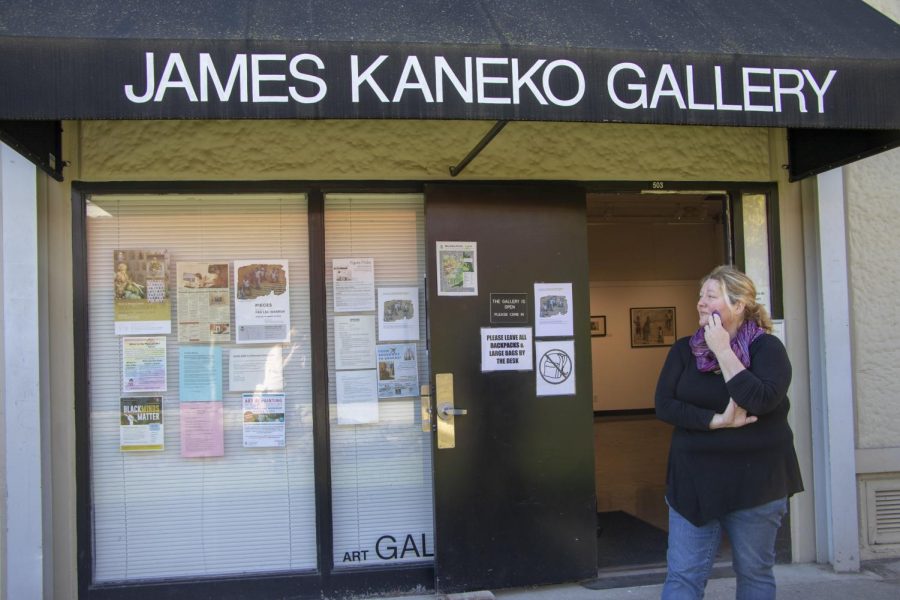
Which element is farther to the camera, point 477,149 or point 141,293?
point 141,293

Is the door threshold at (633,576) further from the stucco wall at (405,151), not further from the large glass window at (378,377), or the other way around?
the stucco wall at (405,151)

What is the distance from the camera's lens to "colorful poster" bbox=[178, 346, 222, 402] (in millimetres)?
4492

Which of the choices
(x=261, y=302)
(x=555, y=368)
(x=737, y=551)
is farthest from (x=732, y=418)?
(x=261, y=302)

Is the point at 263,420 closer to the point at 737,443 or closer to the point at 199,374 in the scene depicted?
the point at 199,374

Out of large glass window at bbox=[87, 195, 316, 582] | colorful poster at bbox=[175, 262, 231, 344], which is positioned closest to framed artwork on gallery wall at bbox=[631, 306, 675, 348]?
large glass window at bbox=[87, 195, 316, 582]

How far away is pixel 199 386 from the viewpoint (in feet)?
14.8

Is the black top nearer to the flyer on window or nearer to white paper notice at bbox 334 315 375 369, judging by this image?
white paper notice at bbox 334 315 375 369

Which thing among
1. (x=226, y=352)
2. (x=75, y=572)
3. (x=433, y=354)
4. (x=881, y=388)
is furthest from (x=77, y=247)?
(x=881, y=388)

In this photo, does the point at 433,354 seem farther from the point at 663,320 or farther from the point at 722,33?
the point at 663,320

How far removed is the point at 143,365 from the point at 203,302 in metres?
0.52

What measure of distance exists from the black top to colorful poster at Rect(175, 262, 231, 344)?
9.16 ft

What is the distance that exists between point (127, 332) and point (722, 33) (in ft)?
12.5

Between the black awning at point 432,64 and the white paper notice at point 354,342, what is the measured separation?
167 cm

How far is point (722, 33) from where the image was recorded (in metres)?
3.84
